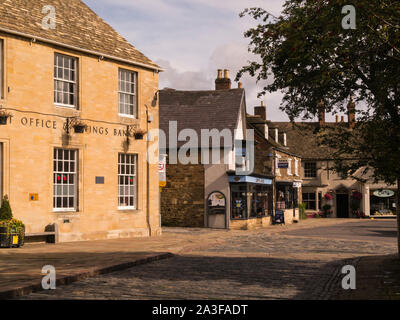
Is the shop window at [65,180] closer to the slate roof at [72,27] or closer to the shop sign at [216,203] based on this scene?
the slate roof at [72,27]

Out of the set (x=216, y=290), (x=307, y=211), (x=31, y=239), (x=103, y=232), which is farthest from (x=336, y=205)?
(x=216, y=290)

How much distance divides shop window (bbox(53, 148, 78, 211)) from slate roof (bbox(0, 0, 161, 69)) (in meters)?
4.07

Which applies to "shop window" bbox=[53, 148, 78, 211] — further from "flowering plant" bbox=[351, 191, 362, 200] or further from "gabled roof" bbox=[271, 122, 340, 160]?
"flowering plant" bbox=[351, 191, 362, 200]

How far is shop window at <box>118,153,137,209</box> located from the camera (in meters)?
22.8

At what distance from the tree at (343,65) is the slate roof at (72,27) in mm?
9764

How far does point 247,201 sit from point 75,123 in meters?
14.6

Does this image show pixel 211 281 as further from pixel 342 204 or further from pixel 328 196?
pixel 342 204

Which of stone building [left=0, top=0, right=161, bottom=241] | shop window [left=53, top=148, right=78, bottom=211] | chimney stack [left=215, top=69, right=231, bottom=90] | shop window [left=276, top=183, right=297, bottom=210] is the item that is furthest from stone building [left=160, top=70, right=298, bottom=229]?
shop window [left=53, top=148, right=78, bottom=211]

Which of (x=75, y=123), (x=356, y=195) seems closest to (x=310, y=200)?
(x=356, y=195)

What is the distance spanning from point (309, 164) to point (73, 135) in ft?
124

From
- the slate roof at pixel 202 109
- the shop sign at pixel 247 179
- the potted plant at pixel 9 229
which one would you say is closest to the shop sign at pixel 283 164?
Answer: the shop sign at pixel 247 179

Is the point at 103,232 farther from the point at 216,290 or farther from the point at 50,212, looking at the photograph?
the point at 216,290

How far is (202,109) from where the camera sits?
3419 centimetres

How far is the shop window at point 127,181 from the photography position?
22.8 meters
